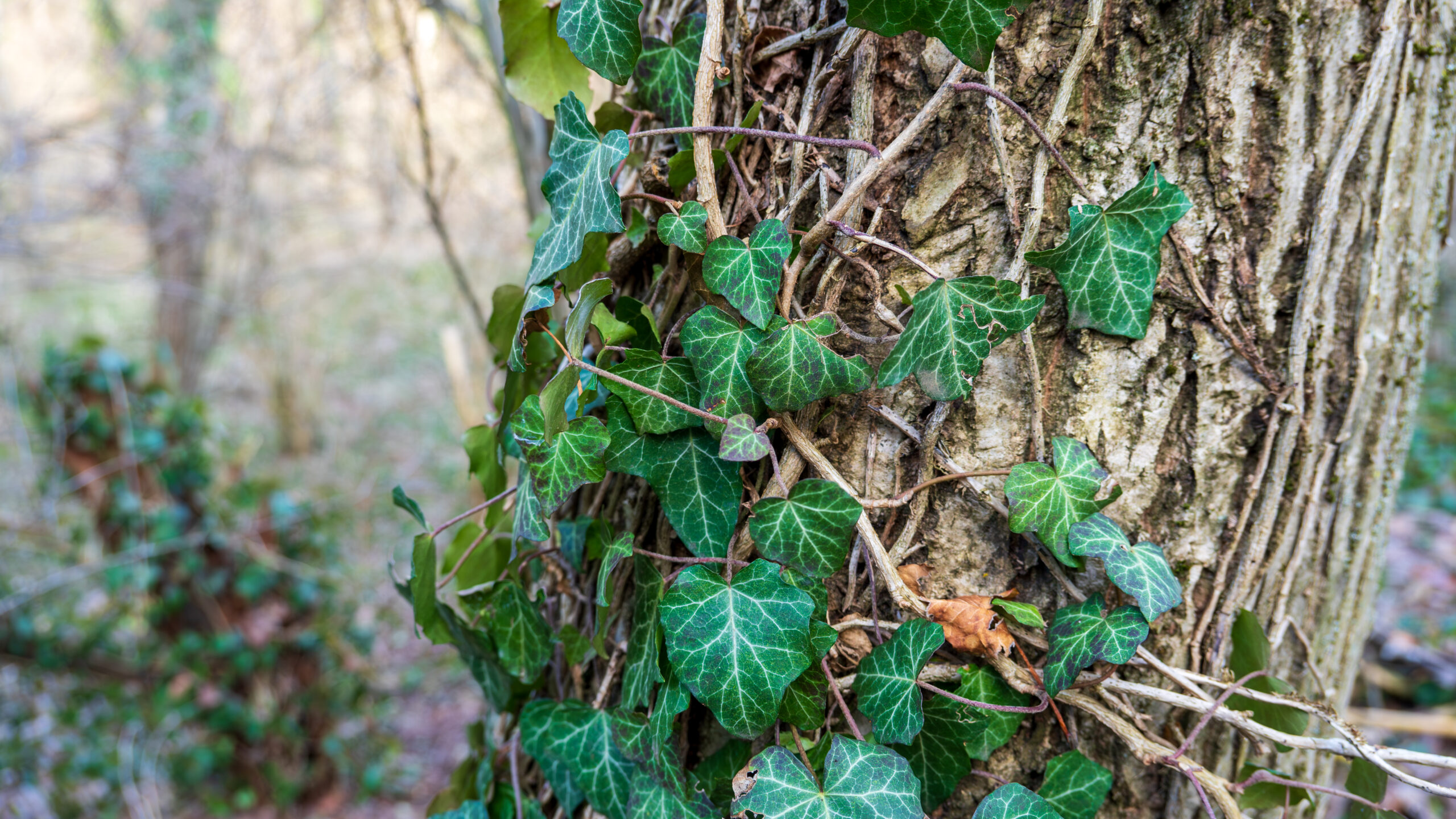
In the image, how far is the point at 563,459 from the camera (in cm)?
70

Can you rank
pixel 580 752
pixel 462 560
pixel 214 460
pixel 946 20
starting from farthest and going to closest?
pixel 214 460, pixel 462 560, pixel 580 752, pixel 946 20

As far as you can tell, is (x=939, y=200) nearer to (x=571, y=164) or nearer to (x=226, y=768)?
(x=571, y=164)

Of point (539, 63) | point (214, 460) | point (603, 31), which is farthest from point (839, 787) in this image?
point (214, 460)

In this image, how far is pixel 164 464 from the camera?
286 centimetres

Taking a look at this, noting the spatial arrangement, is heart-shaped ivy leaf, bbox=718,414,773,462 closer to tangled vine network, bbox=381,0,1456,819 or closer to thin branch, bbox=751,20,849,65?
tangled vine network, bbox=381,0,1456,819

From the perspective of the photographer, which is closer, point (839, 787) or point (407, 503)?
point (839, 787)

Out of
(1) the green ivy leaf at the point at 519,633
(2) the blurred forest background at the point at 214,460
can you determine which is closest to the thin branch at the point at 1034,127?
(1) the green ivy leaf at the point at 519,633

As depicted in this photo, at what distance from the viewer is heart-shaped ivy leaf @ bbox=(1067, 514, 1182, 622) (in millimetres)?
665

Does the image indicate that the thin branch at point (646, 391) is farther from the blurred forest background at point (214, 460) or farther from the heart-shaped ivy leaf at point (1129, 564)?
the blurred forest background at point (214, 460)

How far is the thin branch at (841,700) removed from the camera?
670mm

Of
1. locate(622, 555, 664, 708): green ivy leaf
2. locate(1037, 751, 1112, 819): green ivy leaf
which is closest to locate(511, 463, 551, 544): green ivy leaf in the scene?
locate(622, 555, 664, 708): green ivy leaf

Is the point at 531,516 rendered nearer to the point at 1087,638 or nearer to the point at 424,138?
the point at 1087,638

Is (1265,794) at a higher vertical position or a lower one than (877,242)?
lower

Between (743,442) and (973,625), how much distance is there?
0.92ft
